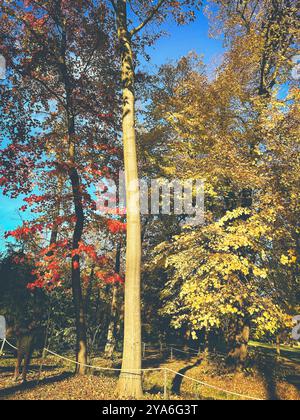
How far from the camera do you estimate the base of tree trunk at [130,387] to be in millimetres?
7090

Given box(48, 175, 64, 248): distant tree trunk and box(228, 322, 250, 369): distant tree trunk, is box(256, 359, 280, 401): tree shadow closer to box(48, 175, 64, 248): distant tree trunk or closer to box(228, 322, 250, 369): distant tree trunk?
box(228, 322, 250, 369): distant tree trunk

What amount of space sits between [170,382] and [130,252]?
27.8ft

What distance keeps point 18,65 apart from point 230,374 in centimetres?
1470

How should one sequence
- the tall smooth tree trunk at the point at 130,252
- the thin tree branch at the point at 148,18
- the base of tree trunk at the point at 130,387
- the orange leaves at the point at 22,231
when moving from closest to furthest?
the base of tree trunk at the point at 130,387 < the tall smooth tree trunk at the point at 130,252 < the thin tree branch at the point at 148,18 < the orange leaves at the point at 22,231

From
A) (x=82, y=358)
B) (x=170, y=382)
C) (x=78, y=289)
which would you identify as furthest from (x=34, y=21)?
(x=170, y=382)

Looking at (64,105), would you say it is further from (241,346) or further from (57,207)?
(241,346)

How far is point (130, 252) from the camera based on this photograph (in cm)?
790

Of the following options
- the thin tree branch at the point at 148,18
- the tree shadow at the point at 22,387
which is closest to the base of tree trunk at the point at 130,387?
the tree shadow at the point at 22,387

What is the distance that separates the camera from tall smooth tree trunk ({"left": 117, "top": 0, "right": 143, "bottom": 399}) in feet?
23.7

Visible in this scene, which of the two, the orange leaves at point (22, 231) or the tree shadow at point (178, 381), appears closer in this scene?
the orange leaves at point (22, 231)

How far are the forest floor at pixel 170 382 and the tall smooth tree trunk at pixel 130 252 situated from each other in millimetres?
567

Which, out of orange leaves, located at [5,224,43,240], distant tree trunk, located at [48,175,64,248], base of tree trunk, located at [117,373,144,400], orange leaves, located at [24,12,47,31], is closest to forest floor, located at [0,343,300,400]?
base of tree trunk, located at [117,373,144,400]

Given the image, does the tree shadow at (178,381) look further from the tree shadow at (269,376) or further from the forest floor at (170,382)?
the tree shadow at (269,376)
